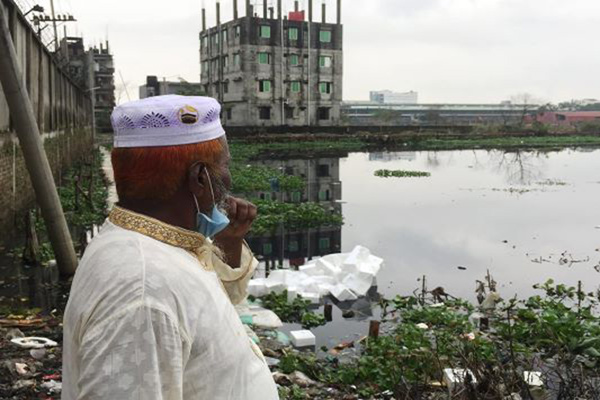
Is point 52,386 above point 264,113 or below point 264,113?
below

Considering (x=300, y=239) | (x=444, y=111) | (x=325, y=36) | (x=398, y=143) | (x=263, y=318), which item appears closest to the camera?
(x=263, y=318)

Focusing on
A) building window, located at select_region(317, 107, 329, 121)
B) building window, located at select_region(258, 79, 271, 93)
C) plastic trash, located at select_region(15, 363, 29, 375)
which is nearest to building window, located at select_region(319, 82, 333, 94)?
building window, located at select_region(317, 107, 329, 121)

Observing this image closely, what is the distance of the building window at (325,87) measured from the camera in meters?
50.9

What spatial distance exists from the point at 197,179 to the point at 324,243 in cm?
922

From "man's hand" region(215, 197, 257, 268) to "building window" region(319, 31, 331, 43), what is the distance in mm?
50527

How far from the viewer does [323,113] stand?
5188cm

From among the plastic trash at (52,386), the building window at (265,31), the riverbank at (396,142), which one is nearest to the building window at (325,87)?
the building window at (265,31)

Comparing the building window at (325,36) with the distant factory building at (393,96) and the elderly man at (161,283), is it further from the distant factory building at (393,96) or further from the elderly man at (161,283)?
the distant factory building at (393,96)

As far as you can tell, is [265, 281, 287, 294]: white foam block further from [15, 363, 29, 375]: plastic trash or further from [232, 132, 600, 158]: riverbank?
[232, 132, 600, 158]: riverbank

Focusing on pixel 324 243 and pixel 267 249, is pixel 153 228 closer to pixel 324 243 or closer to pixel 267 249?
pixel 267 249

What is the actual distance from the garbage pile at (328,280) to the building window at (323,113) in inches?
1739

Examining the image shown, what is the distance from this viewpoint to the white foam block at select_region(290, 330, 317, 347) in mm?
5609

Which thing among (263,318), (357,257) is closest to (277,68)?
(357,257)

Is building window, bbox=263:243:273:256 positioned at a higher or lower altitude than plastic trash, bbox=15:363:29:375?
lower
